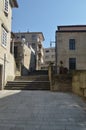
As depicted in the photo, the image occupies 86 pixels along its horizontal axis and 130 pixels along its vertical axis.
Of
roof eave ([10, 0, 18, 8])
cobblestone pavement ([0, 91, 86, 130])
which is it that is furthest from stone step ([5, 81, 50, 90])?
roof eave ([10, 0, 18, 8])

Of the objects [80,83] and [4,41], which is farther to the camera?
[4,41]

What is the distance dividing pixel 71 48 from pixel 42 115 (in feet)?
80.9

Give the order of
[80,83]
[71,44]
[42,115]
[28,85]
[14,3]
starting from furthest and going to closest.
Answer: [71,44]
[14,3]
[28,85]
[80,83]
[42,115]

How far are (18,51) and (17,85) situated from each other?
13.8 m

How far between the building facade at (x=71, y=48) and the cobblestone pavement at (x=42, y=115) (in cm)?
2098

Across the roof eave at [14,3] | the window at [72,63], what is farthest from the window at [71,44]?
the roof eave at [14,3]

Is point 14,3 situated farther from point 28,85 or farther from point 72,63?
point 72,63

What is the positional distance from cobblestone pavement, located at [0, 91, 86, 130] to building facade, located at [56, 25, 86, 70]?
21.0 m

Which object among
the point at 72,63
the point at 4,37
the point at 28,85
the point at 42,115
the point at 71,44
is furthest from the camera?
the point at 71,44

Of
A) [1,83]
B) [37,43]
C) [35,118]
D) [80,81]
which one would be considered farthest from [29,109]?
[37,43]

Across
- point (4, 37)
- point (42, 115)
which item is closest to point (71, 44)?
point (4, 37)

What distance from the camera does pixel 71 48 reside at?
33344 mm

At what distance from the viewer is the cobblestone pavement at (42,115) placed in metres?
7.88

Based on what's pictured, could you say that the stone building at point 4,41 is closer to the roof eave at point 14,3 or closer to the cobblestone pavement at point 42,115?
the roof eave at point 14,3
